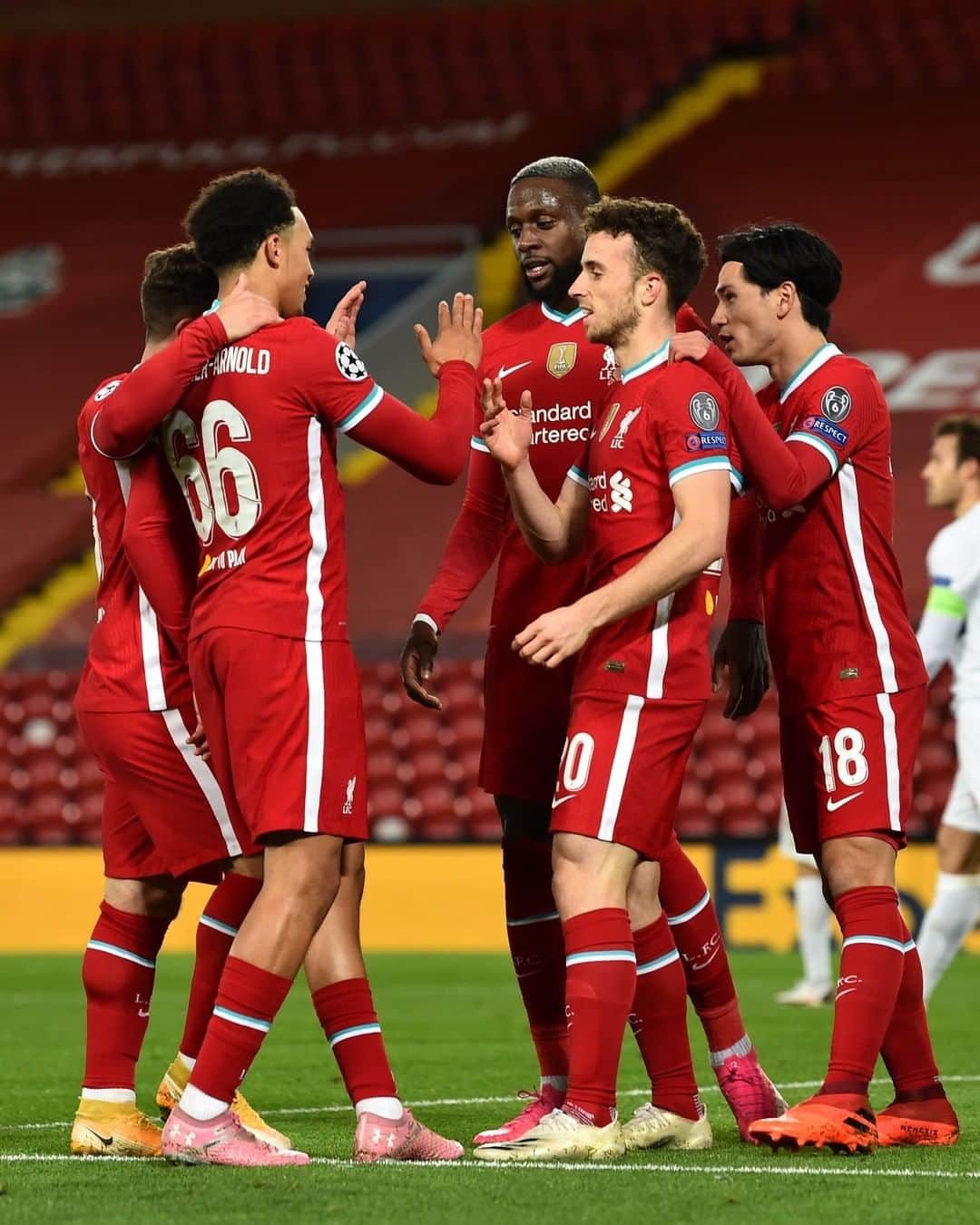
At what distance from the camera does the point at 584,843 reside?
14.0ft

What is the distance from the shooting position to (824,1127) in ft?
14.1

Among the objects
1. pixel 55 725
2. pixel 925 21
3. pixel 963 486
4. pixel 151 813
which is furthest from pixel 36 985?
pixel 925 21

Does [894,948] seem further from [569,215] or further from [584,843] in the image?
[569,215]

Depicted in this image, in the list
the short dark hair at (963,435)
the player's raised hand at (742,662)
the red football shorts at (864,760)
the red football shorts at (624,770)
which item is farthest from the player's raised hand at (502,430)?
the short dark hair at (963,435)

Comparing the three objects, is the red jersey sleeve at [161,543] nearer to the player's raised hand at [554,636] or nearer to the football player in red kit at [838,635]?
the player's raised hand at [554,636]

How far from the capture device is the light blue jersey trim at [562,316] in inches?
203

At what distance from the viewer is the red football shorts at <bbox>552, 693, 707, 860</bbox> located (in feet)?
14.0

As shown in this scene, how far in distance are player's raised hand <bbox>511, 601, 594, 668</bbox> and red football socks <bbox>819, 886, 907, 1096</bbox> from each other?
0.94m

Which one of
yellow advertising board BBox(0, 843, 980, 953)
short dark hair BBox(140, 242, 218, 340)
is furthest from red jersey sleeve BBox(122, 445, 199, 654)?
yellow advertising board BBox(0, 843, 980, 953)

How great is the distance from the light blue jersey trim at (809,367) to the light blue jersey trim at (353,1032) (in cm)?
177

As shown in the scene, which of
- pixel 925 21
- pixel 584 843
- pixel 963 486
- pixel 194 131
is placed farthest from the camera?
pixel 194 131

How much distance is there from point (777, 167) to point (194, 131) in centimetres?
542

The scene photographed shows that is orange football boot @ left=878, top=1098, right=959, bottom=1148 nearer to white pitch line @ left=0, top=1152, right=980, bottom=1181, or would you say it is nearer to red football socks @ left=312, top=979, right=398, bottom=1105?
white pitch line @ left=0, top=1152, right=980, bottom=1181

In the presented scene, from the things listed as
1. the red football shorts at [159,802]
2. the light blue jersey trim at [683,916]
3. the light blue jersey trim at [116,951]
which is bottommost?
the light blue jersey trim at [116,951]
